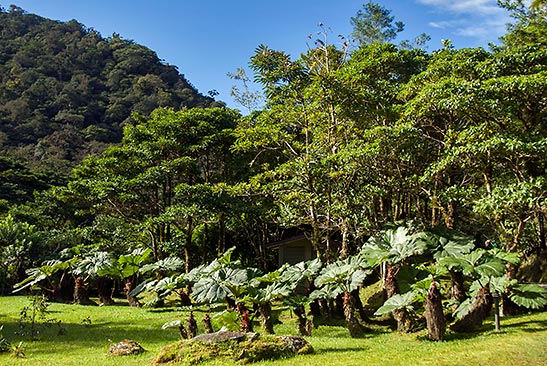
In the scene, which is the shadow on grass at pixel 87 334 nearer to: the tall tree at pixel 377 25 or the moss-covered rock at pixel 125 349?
the moss-covered rock at pixel 125 349

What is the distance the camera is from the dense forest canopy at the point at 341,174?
10.2 meters

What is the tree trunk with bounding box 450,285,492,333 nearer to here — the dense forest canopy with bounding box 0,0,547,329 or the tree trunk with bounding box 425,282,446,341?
the dense forest canopy with bounding box 0,0,547,329

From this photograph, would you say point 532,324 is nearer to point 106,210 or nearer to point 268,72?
point 268,72

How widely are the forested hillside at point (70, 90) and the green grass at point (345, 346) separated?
3002 cm

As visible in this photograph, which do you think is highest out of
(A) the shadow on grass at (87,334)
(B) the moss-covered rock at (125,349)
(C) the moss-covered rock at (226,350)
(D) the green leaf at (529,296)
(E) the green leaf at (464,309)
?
(D) the green leaf at (529,296)

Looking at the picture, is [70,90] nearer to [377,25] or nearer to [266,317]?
[377,25]

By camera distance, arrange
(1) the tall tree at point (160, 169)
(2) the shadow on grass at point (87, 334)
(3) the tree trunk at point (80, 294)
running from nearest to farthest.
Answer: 1. (2) the shadow on grass at point (87, 334)
2. (3) the tree trunk at point (80, 294)
3. (1) the tall tree at point (160, 169)

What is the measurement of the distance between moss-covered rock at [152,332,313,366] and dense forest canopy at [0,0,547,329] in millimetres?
2683

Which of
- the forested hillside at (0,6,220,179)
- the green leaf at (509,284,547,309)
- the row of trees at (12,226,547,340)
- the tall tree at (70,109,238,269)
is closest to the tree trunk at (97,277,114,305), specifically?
the tall tree at (70,109,238,269)

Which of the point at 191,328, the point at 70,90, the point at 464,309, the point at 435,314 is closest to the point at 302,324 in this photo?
the point at 191,328

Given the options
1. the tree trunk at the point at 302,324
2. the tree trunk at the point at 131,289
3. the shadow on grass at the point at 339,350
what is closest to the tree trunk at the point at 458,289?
the tree trunk at the point at 302,324

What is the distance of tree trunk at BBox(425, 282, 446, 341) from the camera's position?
827 cm

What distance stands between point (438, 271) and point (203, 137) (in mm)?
14262

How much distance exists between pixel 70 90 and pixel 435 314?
5771 cm
